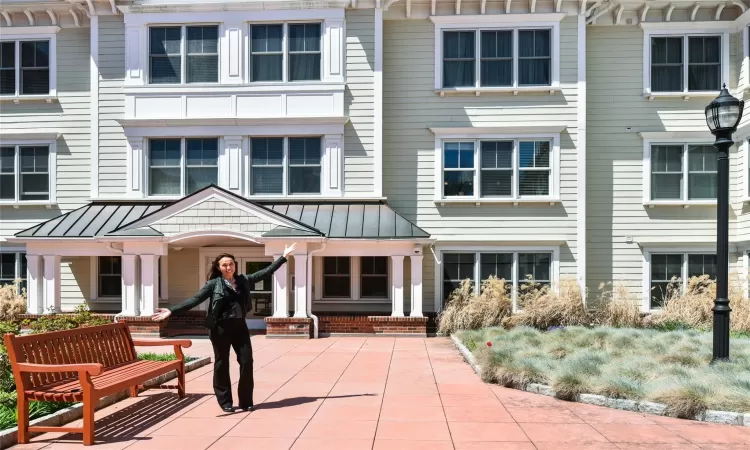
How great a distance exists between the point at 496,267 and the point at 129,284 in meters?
9.50

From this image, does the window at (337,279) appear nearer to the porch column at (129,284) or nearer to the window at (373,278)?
the window at (373,278)

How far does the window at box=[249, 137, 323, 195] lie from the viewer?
17.0 m

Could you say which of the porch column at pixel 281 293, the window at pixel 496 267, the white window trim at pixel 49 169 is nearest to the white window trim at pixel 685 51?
the window at pixel 496 267

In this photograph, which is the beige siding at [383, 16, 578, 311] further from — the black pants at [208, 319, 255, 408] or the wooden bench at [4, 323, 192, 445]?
the black pants at [208, 319, 255, 408]

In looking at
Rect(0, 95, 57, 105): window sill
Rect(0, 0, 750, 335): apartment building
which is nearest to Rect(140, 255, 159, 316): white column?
Rect(0, 0, 750, 335): apartment building

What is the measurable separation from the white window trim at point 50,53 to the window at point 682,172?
16730 millimetres

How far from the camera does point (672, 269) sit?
1702 centimetres

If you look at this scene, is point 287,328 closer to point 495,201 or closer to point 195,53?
point 495,201

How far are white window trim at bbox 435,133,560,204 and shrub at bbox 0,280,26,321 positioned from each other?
1128 centimetres

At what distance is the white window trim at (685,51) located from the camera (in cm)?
1669

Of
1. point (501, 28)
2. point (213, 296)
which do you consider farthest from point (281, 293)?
point (501, 28)

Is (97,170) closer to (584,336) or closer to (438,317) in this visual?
(438,317)

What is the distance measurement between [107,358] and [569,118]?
1325 centimetres

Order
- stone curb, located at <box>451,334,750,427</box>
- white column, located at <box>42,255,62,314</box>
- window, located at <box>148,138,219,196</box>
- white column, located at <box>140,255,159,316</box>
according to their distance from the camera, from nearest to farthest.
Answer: stone curb, located at <box>451,334,750,427</box>, white column, located at <box>140,255,159,316</box>, white column, located at <box>42,255,62,314</box>, window, located at <box>148,138,219,196</box>
